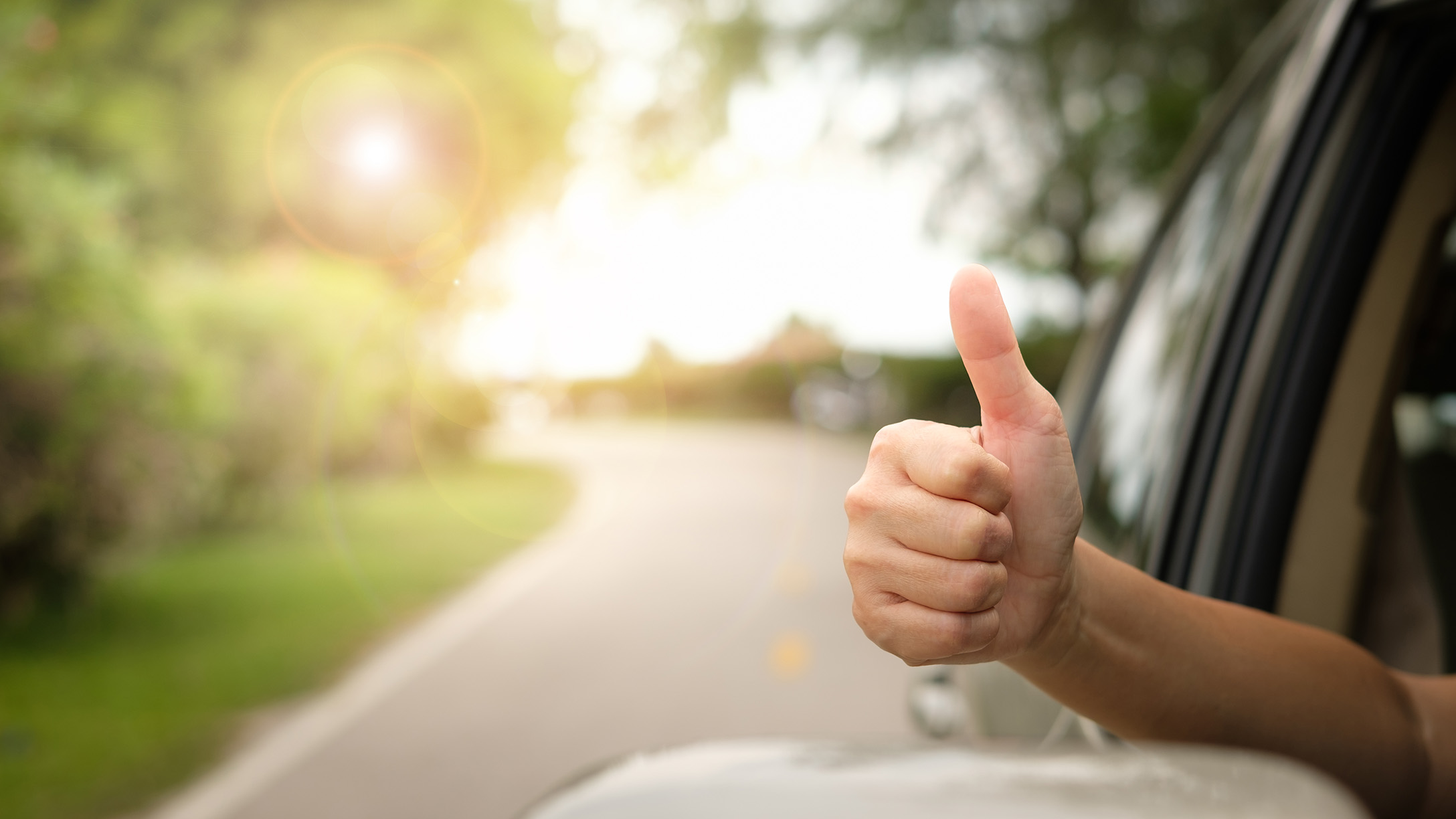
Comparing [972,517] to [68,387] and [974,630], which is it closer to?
[974,630]

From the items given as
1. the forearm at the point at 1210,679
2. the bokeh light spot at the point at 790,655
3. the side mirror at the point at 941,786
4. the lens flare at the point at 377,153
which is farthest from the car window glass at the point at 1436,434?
the lens flare at the point at 377,153

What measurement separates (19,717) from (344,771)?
221 cm

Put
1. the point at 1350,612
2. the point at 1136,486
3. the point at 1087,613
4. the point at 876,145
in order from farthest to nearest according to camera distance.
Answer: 1. the point at 876,145
2. the point at 1136,486
3. the point at 1350,612
4. the point at 1087,613

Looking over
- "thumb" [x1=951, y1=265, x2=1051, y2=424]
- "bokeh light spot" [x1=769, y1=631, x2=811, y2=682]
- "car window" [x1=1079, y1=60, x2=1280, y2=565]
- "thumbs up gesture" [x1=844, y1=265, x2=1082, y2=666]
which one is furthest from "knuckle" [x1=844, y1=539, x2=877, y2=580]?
"bokeh light spot" [x1=769, y1=631, x2=811, y2=682]

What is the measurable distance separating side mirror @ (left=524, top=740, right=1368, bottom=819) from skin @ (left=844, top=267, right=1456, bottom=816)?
341 millimetres

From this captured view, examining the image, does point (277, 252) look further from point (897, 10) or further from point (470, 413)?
point (897, 10)

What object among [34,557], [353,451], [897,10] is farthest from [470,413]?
[34,557]

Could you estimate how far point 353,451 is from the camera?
600 inches

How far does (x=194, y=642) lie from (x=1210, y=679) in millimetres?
7262

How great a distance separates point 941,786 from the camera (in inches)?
30.0

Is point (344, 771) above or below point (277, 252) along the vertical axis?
below

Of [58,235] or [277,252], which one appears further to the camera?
[277,252]

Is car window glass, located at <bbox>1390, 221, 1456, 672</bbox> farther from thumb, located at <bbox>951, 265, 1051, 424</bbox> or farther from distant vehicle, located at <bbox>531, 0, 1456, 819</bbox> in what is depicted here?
thumb, located at <bbox>951, 265, 1051, 424</bbox>

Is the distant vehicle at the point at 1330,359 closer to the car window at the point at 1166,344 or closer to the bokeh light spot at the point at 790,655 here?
the car window at the point at 1166,344
